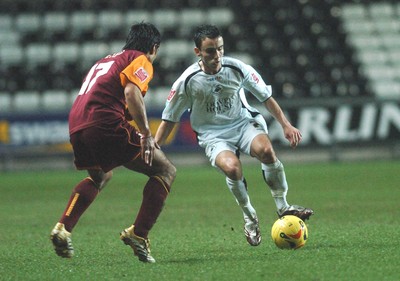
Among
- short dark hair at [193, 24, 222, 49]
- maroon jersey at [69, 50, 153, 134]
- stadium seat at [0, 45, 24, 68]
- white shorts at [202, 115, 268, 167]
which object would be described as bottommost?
stadium seat at [0, 45, 24, 68]

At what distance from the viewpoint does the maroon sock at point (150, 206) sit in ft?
21.1

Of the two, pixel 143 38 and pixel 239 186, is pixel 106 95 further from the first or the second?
pixel 239 186

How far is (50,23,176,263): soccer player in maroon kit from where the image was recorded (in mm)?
6301

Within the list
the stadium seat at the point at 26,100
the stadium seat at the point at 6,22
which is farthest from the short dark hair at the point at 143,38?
the stadium seat at the point at 6,22

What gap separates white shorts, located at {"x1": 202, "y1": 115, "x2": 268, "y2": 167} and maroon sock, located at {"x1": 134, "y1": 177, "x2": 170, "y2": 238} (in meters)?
1.13

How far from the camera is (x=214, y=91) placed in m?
7.47

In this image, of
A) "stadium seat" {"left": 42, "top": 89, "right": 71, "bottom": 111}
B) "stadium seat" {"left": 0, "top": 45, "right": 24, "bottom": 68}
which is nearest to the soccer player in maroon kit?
"stadium seat" {"left": 42, "top": 89, "right": 71, "bottom": 111}

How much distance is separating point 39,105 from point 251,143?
45.6 feet

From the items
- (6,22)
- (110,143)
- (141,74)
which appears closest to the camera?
(141,74)

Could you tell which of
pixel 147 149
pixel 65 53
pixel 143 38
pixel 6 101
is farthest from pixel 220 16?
pixel 147 149

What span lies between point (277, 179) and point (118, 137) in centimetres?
175

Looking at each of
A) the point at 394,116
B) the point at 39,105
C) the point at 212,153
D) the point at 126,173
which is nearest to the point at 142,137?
the point at 212,153

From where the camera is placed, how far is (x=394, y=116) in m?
18.5

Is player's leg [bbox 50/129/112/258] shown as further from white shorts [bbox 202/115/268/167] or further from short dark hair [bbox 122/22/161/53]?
white shorts [bbox 202/115/268/167]
